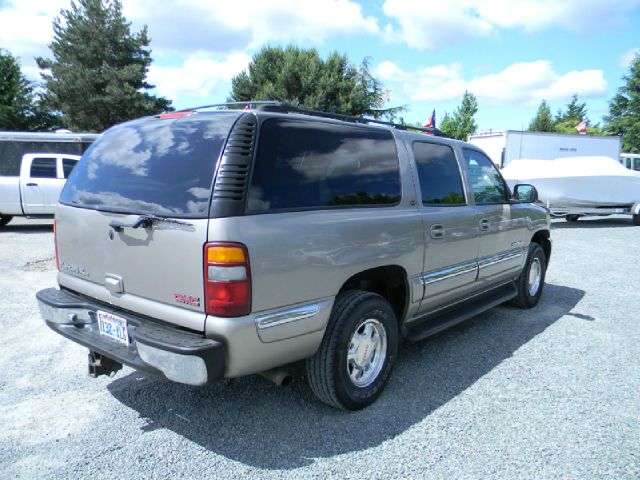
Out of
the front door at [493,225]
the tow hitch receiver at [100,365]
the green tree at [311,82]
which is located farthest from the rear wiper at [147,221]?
the green tree at [311,82]

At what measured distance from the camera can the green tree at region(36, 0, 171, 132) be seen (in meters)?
27.6

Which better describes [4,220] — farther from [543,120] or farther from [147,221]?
[543,120]

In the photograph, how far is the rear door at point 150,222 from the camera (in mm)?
2400

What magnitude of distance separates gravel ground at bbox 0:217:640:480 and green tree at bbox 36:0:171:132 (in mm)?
26555

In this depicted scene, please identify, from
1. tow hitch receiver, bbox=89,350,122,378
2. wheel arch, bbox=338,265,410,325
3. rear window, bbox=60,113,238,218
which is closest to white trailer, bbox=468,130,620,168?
wheel arch, bbox=338,265,410,325

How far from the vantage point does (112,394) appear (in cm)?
331

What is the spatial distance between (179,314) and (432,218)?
2.07m

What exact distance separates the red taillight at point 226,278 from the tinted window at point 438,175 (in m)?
1.81

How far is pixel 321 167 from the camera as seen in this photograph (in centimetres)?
285

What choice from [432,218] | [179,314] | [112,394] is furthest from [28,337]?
[432,218]

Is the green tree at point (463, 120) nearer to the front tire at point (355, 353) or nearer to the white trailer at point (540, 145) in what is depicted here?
the white trailer at point (540, 145)

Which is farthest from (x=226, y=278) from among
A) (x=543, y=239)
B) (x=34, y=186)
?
(x=34, y=186)

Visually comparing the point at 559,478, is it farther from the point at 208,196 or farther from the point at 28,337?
the point at 28,337

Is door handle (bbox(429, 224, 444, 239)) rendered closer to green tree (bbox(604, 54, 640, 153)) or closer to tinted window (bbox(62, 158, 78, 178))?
tinted window (bbox(62, 158, 78, 178))
